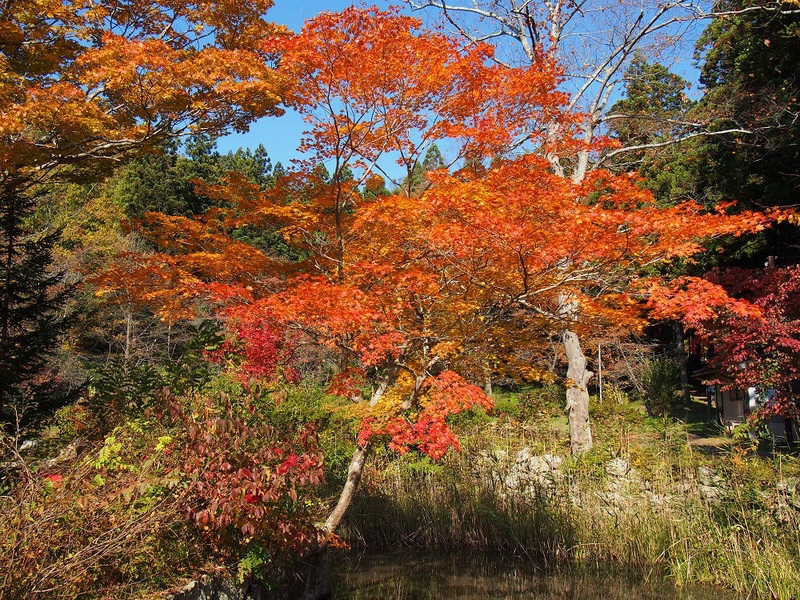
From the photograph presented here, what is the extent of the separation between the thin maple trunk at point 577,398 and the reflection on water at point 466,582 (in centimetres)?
276

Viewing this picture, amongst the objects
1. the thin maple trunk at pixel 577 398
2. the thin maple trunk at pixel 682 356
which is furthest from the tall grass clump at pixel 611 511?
the thin maple trunk at pixel 682 356

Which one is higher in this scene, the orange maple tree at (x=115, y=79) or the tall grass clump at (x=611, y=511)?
the orange maple tree at (x=115, y=79)

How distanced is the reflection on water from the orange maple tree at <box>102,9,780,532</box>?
1207 millimetres

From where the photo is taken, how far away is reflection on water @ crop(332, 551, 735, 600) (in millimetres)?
5734

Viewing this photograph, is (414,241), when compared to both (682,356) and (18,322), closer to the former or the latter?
(18,322)

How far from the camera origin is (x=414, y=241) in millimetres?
5562

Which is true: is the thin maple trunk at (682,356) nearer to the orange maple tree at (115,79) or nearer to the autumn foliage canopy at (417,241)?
the autumn foliage canopy at (417,241)

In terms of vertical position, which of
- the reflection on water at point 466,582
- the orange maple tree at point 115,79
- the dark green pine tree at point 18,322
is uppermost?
the orange maple tree at point 115,79

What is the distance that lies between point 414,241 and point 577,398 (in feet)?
17.4

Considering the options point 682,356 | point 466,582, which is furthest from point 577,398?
point 682,356

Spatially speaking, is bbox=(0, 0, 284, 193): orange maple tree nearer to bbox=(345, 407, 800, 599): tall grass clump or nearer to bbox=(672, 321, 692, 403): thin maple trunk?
bbox=(345, 407, 800, 599): tall grass clump

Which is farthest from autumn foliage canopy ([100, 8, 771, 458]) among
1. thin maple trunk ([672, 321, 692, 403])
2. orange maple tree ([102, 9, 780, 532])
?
thin maple trunk ([672, 321, 692, 403])

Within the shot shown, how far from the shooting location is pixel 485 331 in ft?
18.5

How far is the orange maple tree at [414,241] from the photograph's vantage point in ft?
15.8
